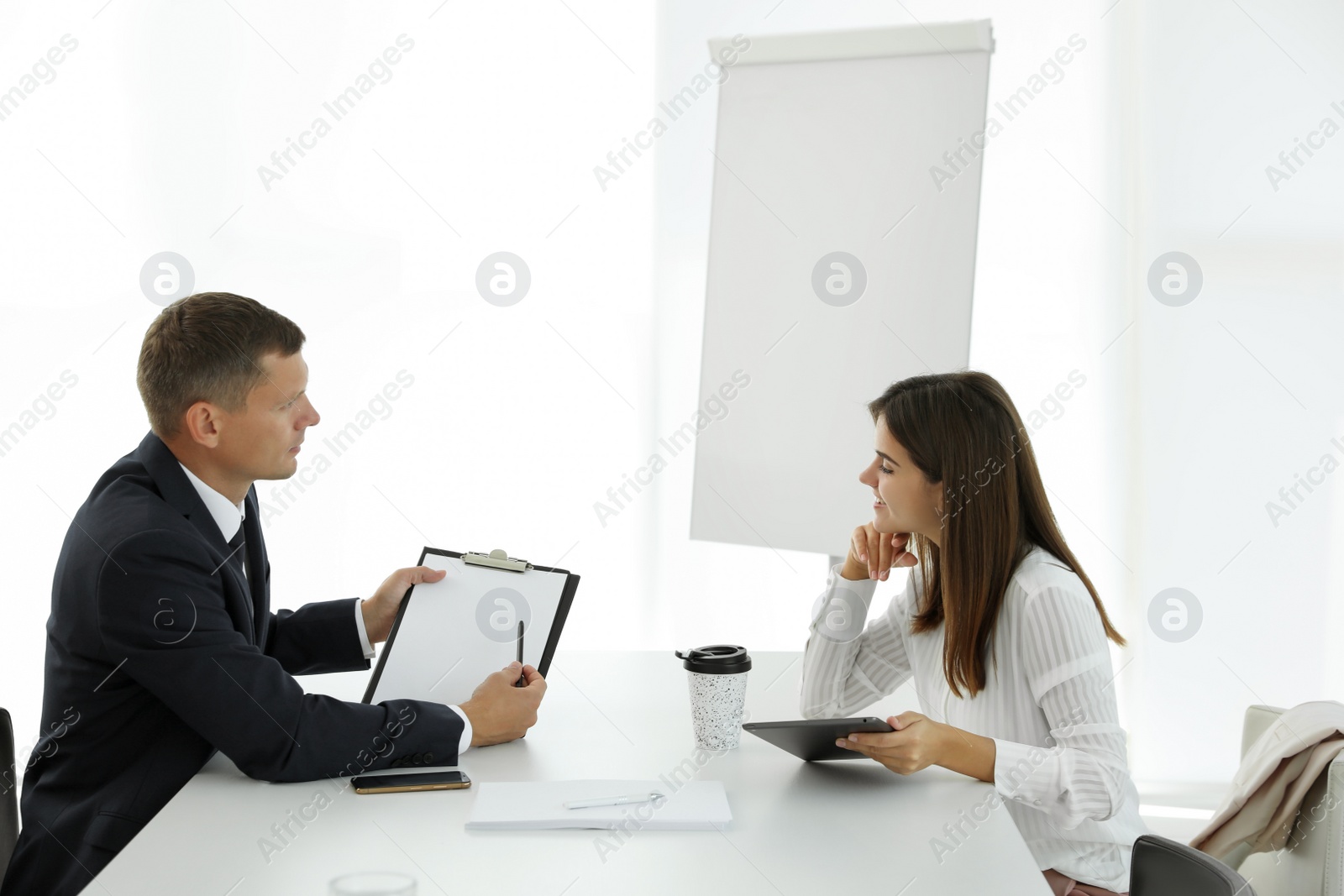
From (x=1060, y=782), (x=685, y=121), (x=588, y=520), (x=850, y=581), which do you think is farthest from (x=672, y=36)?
(x=1060, y=782)

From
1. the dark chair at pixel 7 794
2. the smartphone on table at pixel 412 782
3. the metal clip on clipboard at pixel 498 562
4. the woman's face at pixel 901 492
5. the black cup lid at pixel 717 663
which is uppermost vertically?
the woman's face at pixel 901 492

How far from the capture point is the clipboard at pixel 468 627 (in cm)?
159

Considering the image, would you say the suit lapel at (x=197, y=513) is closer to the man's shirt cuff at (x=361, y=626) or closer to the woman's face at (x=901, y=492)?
the man's shirt cuff at (x=361, y=626)

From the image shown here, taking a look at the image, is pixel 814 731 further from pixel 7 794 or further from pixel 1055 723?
pixel 7 794

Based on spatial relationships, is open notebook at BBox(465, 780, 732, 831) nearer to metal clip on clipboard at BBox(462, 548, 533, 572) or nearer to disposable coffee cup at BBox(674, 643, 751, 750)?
disposable coffee cup at BBox(674, 643, 751, 750)

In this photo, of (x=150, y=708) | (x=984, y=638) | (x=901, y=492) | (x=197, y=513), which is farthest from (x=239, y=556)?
(x=984, y=638)

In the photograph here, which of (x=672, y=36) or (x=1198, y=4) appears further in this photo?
(x=672, y=36)

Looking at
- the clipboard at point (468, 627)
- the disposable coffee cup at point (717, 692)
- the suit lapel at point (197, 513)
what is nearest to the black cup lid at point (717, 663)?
the disposable coffee cup at point (717, 692)

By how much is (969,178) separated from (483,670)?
179 centimetres

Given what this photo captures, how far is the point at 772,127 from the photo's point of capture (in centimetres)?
284

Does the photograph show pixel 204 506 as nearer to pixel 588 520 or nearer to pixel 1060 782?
pixel 1060 782

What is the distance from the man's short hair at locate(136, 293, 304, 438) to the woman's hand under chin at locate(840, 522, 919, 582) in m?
0.97

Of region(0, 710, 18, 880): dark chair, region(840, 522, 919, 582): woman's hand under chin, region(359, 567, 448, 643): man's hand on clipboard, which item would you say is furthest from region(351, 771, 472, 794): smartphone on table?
region(840, 522, 919, 582): woman's hand under chin

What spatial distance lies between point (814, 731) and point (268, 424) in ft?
3.05
